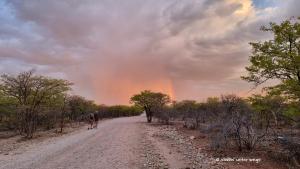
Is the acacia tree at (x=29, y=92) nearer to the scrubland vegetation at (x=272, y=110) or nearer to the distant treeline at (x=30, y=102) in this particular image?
the distant treeline at (x=30, y=102)

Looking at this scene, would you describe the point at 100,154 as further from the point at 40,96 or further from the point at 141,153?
the point at 40,96

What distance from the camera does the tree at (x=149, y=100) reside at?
163 ft

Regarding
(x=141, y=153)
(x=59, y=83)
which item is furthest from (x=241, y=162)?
(x=59, y=83)

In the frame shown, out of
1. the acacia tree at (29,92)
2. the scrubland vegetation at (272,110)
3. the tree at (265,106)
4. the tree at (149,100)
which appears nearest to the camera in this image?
the scrubland vegetation at (272,110)

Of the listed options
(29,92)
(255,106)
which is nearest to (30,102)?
(29,92)

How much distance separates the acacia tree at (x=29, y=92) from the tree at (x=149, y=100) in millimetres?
18494

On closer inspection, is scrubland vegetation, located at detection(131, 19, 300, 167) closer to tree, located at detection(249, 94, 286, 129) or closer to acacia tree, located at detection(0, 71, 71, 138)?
tree, located at detection(249, 94, 286, 129)

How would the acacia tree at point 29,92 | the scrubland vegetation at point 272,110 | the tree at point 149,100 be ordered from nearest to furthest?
1. the scrubland vegetation at point 272,110
2. the acacia tree at point 29,92
3. the tree at point 149,100

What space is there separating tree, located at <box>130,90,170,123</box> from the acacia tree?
18.5 metres

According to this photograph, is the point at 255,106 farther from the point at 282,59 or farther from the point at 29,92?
the point at 29,92

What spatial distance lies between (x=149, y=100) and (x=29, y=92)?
2237cm

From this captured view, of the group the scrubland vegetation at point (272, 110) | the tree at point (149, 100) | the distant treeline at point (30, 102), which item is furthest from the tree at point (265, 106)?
the tree at point (149, 100)

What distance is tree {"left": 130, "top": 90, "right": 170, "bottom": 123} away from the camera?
Result: 49656 mm

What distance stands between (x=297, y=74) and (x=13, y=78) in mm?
25280
